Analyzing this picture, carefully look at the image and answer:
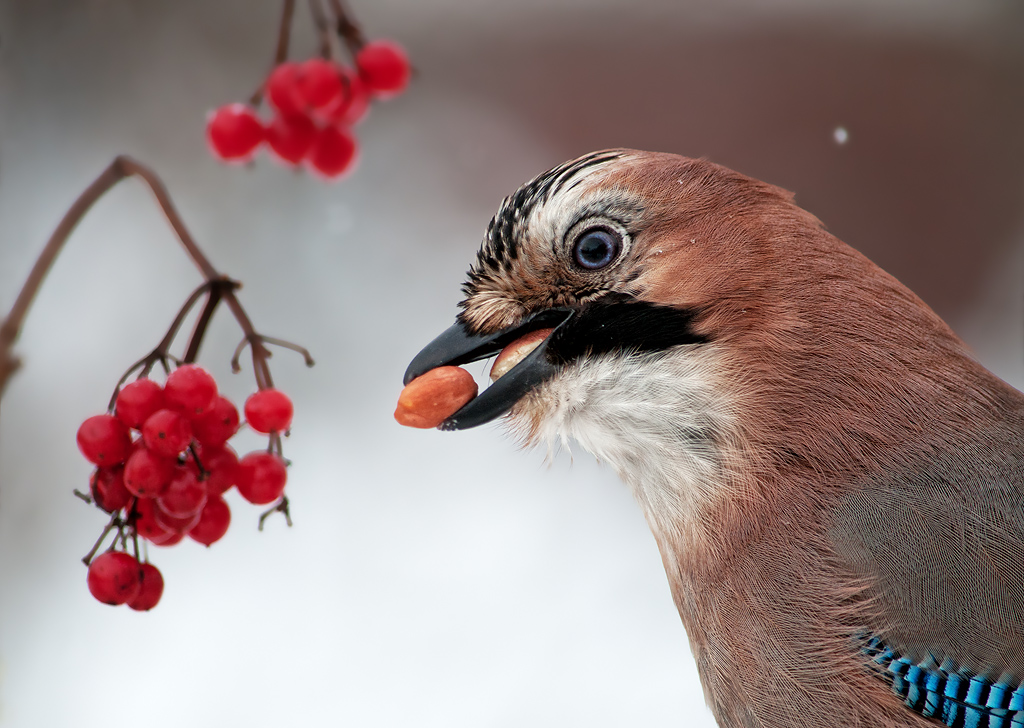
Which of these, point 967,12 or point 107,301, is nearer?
point 107,301

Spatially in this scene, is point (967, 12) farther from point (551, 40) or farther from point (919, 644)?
point (919, 644)

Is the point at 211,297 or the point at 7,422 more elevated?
the point at 7,422

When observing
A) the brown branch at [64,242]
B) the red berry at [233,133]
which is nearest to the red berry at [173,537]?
the brown branch at [64,242]

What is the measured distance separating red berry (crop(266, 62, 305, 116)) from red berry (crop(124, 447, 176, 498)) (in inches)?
15.1

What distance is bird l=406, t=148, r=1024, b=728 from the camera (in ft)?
3.00

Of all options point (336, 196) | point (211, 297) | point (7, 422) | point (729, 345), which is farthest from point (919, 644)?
point (336, 196)

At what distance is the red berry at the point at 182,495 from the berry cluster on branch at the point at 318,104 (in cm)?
37

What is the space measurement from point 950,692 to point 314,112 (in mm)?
861

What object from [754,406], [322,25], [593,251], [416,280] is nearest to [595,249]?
[593,251]

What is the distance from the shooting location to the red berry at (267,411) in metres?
0.79

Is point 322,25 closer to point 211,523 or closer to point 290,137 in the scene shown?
point 290,137

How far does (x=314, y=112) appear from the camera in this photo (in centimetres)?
91

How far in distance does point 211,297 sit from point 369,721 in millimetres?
1433

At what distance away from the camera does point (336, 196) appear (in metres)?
2.54
